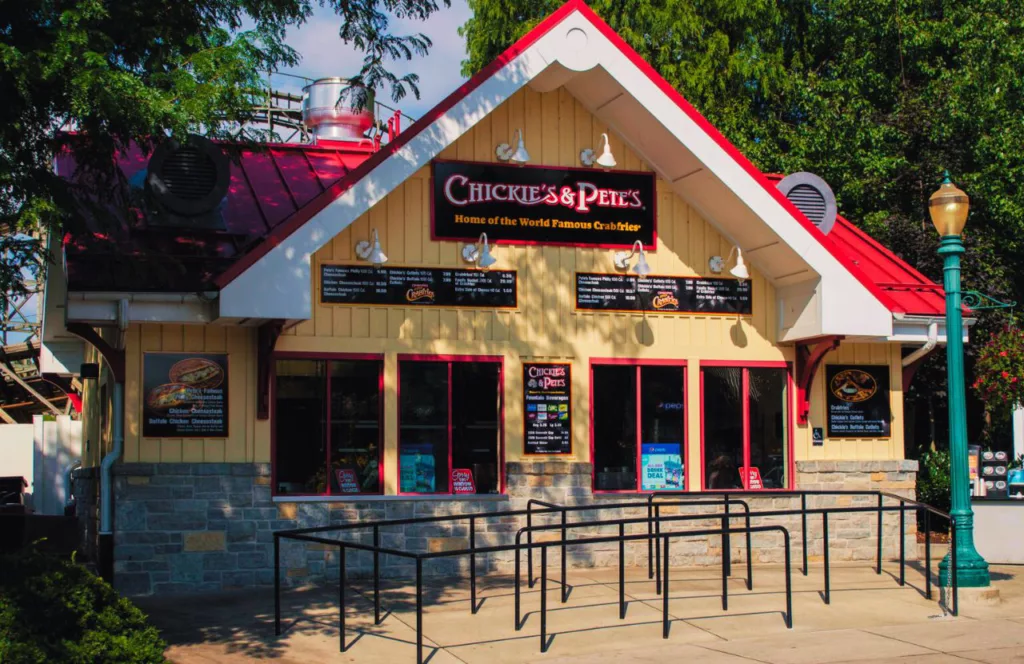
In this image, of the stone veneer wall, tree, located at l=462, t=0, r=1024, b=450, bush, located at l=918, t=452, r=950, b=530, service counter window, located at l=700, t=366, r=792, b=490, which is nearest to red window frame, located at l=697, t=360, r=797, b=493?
service counter window, located at l=700, t=366, r=792, b=490

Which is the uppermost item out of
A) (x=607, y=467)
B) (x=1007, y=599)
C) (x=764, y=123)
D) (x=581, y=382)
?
(x=764, y=123)

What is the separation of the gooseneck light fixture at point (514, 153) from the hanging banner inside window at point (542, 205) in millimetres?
118

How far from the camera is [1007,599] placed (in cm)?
1234

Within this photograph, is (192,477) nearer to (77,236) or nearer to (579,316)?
(77,236)

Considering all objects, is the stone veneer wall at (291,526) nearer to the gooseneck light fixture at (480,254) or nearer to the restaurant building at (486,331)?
the restaurant building at (486,331)

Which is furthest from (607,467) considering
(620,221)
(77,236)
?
(77,236)

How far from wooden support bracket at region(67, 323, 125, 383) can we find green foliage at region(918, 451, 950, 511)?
44.2ft

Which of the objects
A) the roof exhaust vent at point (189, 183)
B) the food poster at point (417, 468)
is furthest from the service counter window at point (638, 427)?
the roof exhaust vent at point (189, 183)

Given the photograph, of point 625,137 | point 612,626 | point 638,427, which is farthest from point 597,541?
point 625,137

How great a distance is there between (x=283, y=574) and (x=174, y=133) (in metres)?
5.84

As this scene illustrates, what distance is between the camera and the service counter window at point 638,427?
14742 millimetres

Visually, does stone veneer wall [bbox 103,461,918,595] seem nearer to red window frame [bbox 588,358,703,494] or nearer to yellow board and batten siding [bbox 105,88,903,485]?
red window frame [bbox 588,358,703,494]

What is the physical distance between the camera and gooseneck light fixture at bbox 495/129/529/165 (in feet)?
47.0

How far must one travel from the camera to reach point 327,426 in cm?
1368
